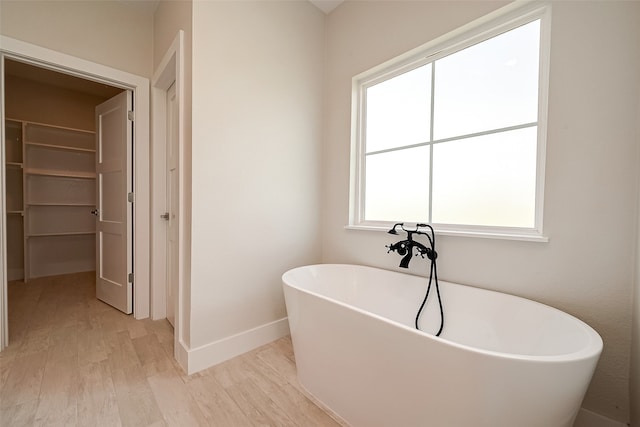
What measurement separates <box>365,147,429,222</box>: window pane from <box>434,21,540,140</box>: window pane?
238mm

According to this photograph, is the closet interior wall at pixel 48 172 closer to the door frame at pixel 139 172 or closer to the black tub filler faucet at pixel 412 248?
the door frame at pixel 139 172

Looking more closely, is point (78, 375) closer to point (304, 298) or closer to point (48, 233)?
point (304, 298)

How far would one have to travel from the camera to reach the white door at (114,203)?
2225mm

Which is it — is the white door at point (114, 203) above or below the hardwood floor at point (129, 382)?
above

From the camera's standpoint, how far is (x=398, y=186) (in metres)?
1.95

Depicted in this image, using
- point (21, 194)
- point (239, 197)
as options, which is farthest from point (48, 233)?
point (239, 197)

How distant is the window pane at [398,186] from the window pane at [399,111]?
0.33ft

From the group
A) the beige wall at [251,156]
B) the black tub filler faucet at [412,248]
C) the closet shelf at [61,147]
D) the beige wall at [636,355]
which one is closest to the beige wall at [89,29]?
the beige wall at [251,156]

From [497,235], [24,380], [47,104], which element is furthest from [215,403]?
[47,104]

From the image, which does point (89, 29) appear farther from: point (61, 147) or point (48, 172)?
point (48, 172)

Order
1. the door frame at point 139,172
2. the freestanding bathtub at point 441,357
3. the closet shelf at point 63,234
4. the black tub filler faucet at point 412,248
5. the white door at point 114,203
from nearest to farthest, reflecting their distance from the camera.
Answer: the freestanding bathtub at point 441,357 → the black tub filler faucet at point 412,248 → the door frame at point 139,172 → the white door at point 114,203 → the closet shelf at point 63,234

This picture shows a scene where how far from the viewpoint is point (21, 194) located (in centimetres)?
328

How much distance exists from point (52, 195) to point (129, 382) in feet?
11.9

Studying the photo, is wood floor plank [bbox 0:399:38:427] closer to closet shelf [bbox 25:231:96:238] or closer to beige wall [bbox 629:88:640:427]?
beige wall [bbox 629:88:640:427]
